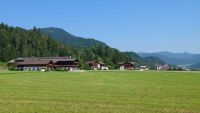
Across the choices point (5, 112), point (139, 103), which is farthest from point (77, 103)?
point (5, 112)

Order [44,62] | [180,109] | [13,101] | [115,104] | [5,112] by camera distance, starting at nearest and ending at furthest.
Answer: [5,112] → [180,109] → [115,104] → [13,101] → [44,62]

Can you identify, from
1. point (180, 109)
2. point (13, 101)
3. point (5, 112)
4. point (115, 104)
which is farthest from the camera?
point (13, 101)

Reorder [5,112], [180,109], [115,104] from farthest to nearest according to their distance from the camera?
[115,104], [180,109], [5,112]

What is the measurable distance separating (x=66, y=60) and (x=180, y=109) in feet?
539

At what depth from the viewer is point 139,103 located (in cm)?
2692

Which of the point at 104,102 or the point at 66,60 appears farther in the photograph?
the point at 66,60

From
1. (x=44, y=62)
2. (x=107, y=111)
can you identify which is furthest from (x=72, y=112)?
(x=44, y=62)

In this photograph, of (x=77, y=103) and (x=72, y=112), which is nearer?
(x=72, y=112)

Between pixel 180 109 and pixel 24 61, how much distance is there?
6604 inches

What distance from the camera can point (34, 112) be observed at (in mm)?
22406

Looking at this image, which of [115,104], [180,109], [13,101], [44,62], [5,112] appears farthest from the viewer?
[44,62]

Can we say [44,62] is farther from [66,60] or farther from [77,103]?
[77,103]

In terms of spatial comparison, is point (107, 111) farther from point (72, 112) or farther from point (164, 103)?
point (164, 103)

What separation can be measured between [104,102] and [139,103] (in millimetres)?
2115
